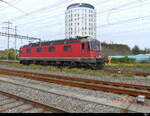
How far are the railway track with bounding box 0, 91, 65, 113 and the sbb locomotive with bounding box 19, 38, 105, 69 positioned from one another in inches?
422

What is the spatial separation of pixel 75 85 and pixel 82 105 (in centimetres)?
312

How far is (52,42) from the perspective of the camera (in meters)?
19.8

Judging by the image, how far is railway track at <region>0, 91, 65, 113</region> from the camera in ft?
15.5

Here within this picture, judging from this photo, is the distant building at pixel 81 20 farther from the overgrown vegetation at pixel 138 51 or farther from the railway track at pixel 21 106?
the railway track at pixel 21 106

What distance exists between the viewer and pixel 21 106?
5199mm

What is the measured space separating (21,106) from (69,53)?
12.4 meters

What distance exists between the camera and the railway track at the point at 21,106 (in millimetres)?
4719

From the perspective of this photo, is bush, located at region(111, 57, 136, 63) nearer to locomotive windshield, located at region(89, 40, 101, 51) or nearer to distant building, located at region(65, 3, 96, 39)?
locomotive windshield, located at region(89, 40, 101, 51)

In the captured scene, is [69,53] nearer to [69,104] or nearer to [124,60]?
[69,104]

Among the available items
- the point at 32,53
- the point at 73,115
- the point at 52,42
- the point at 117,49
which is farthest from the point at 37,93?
the point at 117,49

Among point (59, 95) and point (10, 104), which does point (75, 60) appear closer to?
point (59, 95)

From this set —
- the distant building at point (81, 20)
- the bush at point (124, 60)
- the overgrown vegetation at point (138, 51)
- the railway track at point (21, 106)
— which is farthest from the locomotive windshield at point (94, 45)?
the distant building at point (81, 20)

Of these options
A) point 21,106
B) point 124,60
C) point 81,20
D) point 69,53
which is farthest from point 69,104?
point 81,20

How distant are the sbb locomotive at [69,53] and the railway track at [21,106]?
10.7m
